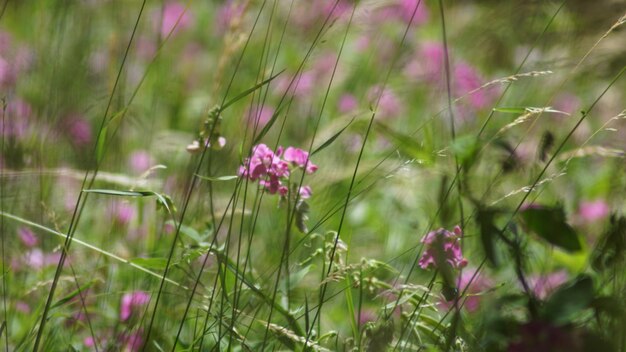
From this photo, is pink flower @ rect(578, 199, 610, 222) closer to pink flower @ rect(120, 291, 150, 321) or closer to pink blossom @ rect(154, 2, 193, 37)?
pink flower @ rect(120, 291, 150, 321)

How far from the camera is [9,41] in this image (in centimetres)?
295

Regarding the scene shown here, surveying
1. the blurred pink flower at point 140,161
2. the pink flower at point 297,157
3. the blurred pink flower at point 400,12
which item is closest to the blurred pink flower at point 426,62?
the blurred pink flower at point 400,12

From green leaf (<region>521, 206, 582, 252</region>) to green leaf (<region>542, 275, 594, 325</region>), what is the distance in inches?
1.8

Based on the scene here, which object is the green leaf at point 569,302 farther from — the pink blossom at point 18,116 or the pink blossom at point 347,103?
the pink blossom at point 347,103

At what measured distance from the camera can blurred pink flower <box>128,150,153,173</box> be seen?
2268mm

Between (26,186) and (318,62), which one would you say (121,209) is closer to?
(26,186)

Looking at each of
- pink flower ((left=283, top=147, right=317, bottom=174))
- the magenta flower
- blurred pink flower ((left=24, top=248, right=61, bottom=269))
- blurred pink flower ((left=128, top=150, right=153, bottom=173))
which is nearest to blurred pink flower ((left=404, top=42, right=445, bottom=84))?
blurred pink flower ((left=128, top=150, right=153, bottom=173))

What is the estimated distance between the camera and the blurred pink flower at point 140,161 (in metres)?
2.27

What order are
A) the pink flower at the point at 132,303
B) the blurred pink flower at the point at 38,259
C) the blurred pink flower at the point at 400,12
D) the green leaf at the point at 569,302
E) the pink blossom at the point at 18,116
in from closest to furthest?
the green leaf at the point at 569,302 → the pink flower at the point at 132,303 → the blurred pink flower at the point at 38,259 → the pink blossom at the point at 18,116 → the blurred pink flower at the point at 400,12

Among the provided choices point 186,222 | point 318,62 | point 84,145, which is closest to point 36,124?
point 84,145

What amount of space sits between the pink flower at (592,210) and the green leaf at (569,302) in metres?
1.47

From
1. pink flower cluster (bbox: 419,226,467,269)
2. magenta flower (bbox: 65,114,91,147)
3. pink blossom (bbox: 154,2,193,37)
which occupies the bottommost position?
magenta flower (bbox: 65,114,91,147)

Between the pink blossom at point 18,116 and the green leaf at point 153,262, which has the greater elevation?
the pink blossom at point 18,116

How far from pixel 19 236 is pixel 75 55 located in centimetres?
85
